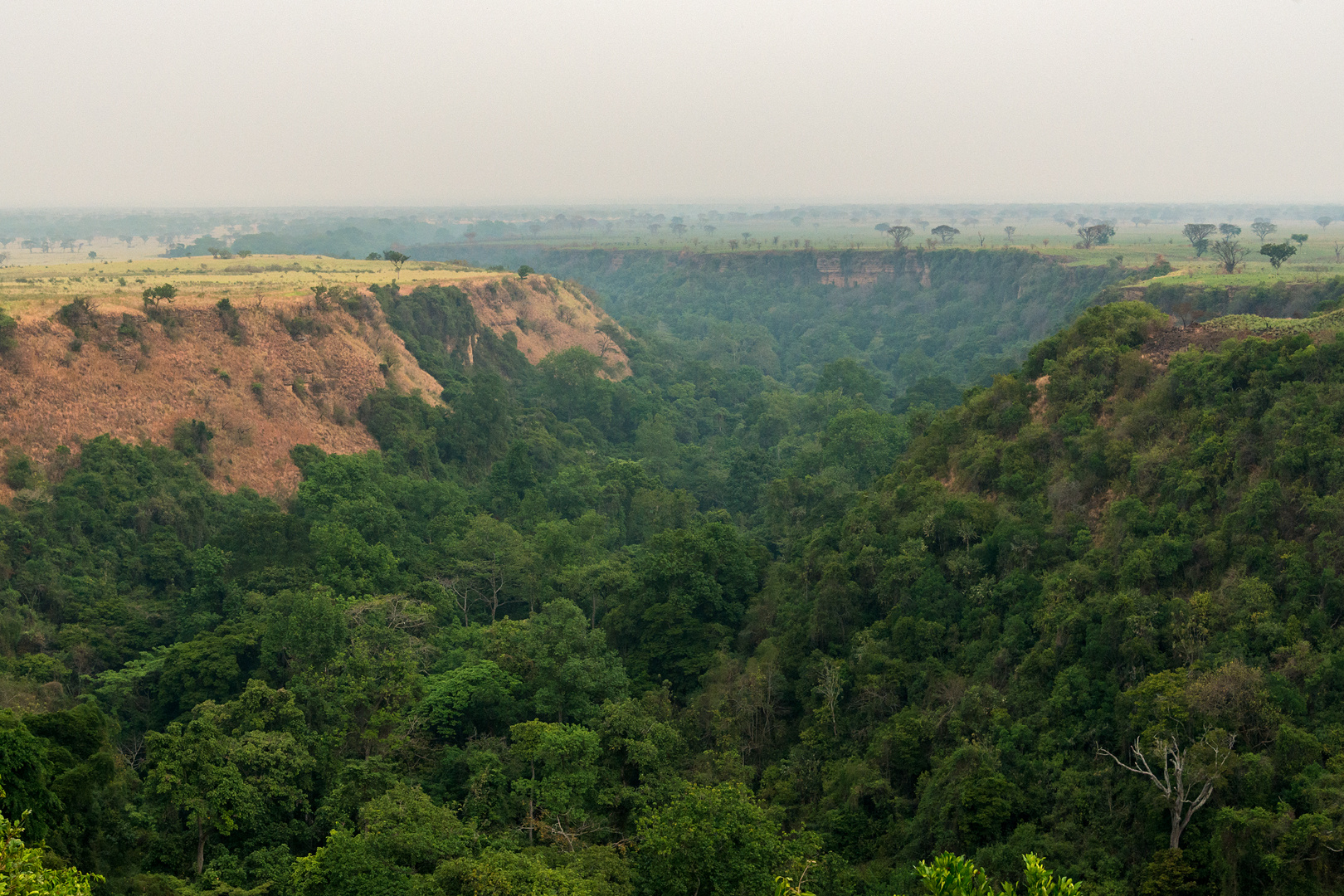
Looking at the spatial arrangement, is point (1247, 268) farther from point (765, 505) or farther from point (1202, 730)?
point (1202, 730)

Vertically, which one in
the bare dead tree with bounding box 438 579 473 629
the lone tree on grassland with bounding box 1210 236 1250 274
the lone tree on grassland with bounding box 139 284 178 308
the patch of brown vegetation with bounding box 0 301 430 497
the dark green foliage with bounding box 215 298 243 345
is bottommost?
the bare dead tree with bounding box 438 579 473 629

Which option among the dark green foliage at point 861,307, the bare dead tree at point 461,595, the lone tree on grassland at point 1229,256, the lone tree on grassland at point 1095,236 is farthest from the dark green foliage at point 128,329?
the lone tree on grassland at point 1095,236

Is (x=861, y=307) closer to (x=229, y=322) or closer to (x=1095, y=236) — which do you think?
(x=1095, y=236)

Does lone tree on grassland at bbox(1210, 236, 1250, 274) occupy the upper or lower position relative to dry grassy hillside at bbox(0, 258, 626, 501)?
upper

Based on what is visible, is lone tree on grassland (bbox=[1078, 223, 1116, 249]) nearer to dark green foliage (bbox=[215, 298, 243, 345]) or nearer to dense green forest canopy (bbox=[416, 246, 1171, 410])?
dense green forest canopy (bbox=[416, 246, 1171, 410])

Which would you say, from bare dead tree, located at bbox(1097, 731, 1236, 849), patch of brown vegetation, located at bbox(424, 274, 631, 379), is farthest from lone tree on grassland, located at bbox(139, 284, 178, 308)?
bare dead tree, located at bbox(1097, 731, 1236, 849)

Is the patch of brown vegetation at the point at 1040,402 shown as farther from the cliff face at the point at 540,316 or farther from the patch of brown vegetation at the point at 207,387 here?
the cliff face at the point at 540,316

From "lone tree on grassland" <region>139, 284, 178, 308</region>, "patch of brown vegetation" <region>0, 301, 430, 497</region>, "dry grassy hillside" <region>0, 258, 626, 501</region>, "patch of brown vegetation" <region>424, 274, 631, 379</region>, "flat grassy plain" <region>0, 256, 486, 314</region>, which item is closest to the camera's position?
"patch of brown vegetation" <region>0, 301, 430, 497</region>
